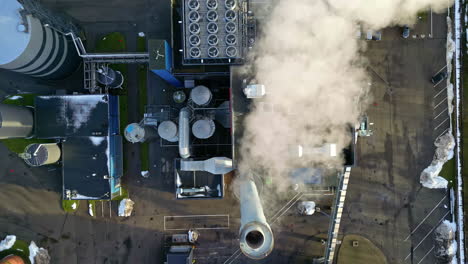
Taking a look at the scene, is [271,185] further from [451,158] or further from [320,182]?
[451,158]

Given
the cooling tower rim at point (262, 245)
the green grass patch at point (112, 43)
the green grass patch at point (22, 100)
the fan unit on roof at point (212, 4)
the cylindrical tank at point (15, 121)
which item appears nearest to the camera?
Result: the cooling tower rim at point (262, 245)

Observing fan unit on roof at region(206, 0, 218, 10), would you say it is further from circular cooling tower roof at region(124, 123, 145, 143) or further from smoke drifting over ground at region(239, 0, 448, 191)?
circular cooling tower roof at region(124, 123, 145, 143)

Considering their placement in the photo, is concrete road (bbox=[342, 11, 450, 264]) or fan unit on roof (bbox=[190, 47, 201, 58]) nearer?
fan unit on roof (bbox=[190, 47, 201, 58])

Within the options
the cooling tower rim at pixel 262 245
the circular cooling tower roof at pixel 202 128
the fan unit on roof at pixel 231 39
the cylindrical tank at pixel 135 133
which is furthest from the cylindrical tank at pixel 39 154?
the cooling tower rim at pixel 262 245

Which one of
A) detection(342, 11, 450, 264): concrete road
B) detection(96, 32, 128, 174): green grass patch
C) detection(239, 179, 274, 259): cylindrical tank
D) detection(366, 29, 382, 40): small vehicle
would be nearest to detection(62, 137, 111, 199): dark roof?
detection(96, 32, 128, 174): green grass patch

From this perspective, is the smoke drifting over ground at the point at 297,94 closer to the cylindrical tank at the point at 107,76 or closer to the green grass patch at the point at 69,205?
the cylindrical tank at the point at 107,76

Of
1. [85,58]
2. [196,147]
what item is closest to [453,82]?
[196,147]

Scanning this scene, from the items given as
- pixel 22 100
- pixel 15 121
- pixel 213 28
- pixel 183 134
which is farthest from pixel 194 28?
pixel 22 100
